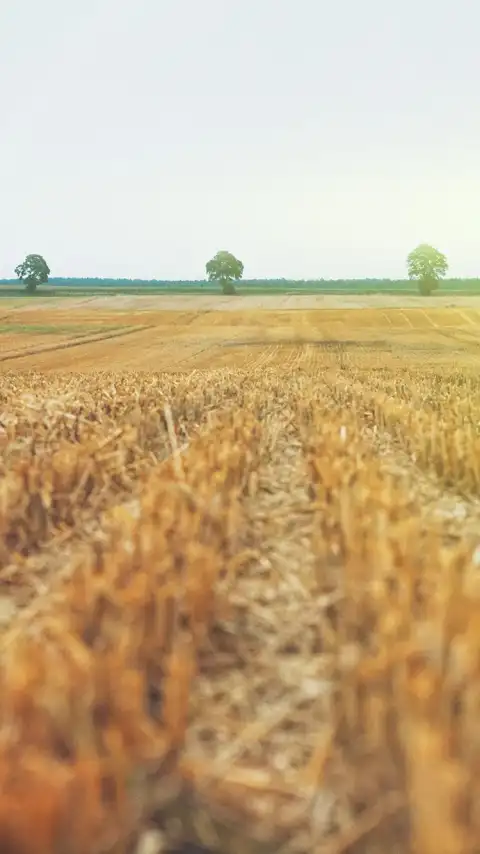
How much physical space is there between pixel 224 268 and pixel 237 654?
99.3 m

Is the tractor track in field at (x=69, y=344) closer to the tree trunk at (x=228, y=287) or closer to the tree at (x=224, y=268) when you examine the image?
the tree trunk at (x=228, y=287)

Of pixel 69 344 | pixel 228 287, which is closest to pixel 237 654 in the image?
pixel 69 344

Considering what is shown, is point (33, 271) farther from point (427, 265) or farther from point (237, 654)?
point (237, 654)

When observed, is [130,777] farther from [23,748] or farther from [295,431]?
[295,431]

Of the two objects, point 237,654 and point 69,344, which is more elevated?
point 237,654

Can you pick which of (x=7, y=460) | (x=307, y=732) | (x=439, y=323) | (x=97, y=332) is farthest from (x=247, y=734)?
(x=439, y=323)

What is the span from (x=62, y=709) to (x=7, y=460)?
448 centimetres

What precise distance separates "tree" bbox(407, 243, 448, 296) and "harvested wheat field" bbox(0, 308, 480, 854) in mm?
90962

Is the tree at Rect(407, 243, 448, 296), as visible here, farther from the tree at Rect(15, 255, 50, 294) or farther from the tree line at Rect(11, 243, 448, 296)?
the tree at Rect(15, 255, 50, 294)

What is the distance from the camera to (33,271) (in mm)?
90750

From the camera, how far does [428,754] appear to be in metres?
2.08

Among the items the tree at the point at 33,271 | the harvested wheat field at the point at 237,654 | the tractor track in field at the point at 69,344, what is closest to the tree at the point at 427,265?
the tree at the point at 33,271

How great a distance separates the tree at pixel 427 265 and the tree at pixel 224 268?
60.2 feet

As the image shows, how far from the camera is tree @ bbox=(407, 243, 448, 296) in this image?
95062mm
